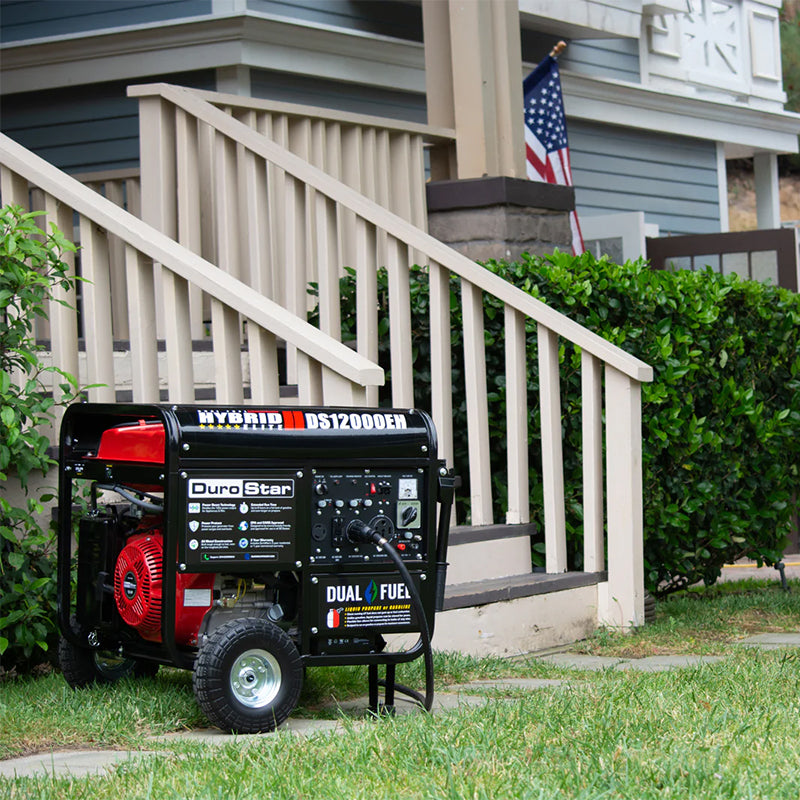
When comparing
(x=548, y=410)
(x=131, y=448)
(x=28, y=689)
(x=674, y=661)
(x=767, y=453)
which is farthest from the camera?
(x=767, y=453)

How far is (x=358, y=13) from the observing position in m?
10.5

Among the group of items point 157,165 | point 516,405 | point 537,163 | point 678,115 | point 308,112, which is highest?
point 678,115

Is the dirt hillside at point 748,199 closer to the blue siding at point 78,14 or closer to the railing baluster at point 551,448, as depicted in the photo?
the blue siding at point 78,14

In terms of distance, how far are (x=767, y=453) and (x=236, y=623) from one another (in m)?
4.48

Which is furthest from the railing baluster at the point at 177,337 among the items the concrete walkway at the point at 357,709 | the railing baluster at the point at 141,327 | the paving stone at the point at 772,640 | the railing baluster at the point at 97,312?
the paving stone at the point at 772,640

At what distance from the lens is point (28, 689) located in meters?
4.85

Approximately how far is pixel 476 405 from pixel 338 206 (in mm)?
2049

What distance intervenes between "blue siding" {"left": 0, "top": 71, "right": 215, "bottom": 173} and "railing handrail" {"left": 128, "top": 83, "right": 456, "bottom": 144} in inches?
77.6

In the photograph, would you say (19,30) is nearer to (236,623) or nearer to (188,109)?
(188,109)

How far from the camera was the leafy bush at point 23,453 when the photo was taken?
16.3 feet

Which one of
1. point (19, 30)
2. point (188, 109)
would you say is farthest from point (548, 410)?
point (19, 30)

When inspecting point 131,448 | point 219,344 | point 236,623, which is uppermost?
point 219,344

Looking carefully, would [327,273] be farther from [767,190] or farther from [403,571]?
[767,190]

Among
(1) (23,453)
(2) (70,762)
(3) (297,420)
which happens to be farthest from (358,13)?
(2) (70,762)
